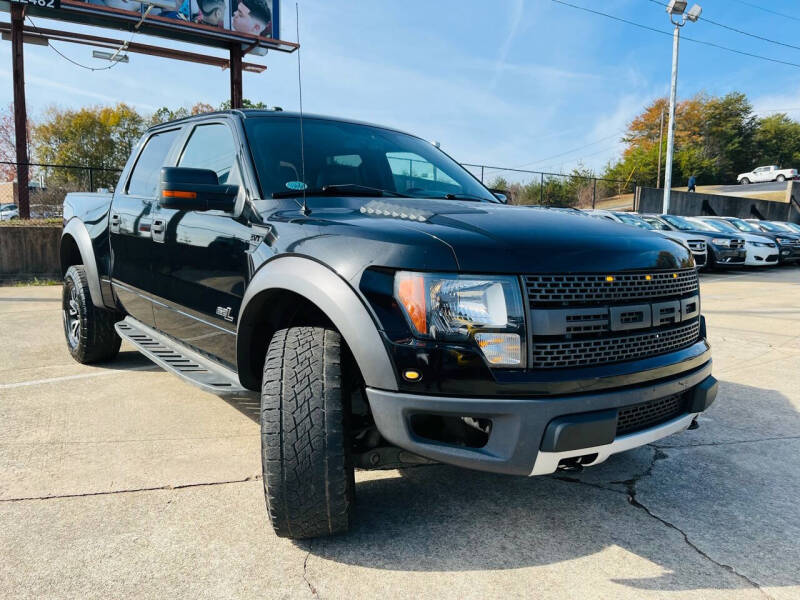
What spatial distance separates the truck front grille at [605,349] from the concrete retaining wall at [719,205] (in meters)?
25.6

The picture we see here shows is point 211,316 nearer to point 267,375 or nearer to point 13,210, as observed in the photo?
point 267,375

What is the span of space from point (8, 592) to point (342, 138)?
7.91ft

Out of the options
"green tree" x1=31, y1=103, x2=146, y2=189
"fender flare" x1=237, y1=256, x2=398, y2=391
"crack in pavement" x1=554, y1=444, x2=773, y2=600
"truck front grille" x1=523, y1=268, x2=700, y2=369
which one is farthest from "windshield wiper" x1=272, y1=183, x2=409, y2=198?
"green tree" x1=31, y1=103, x2=146, y2=189

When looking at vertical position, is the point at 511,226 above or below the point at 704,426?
above

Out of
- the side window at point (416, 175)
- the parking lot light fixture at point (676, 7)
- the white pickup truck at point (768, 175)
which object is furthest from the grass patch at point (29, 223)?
the white pickup truck at point (768, 175)

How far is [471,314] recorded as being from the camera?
1.86m

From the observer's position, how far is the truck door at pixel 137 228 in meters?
3.53

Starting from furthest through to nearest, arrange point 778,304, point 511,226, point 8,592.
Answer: point 778,304 < point 511,226 < point 8,592

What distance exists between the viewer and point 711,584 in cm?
196

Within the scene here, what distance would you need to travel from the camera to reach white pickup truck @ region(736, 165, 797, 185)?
49094 mm

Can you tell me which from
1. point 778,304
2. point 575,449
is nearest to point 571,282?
point 575,449

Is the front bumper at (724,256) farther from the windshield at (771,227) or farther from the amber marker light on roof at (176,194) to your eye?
the amber marker light on roof at (176,194)

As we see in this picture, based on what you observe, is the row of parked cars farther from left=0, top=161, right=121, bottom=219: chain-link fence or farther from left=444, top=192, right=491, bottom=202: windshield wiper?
left=0, top=161, right=121, bottom=219: chain-link fence

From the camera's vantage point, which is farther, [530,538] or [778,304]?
[778,304]
